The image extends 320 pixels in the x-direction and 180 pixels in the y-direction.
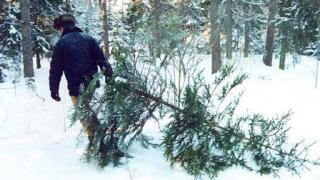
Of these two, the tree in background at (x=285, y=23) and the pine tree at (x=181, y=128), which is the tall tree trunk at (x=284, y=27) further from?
the pine tree at (x=181, y=128)

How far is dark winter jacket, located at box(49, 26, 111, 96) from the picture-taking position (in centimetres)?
581

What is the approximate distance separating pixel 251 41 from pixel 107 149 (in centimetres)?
3823

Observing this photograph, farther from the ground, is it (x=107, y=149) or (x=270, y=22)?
(x=270, y=22)

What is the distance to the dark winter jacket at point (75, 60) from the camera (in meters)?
5.81

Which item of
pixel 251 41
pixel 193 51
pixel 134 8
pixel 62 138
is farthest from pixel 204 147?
pixel 251 41

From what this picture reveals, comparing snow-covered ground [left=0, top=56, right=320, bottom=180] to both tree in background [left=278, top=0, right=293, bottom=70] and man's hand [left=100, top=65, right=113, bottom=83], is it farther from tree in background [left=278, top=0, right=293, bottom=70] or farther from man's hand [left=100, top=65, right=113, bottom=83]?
tree in background [left=278, top=0, right=293, bottom=70]

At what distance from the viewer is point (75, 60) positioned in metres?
5.80

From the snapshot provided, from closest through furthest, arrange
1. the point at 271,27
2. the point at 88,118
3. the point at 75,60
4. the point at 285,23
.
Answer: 1. the point at 88,118
2. the point at 75,60
3. the point at 271,27
4. the point at 285,23

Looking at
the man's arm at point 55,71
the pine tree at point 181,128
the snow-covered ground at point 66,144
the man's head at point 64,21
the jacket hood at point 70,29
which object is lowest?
the snow-covered ground at point 66,144

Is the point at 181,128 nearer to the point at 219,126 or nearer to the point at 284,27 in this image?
the point at 219,126

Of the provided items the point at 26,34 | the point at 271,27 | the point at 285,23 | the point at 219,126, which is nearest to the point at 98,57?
the point at 219,126

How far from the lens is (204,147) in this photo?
17.5ft

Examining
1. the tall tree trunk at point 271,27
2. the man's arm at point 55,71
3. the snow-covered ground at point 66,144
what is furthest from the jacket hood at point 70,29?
the tall tree trunk at point 271,27

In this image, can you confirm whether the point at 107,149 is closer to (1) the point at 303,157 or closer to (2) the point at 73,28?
(2) the point at 73,28
